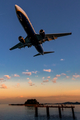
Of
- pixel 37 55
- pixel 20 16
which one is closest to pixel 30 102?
pixel 37 55

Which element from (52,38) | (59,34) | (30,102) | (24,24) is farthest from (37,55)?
(30,102)

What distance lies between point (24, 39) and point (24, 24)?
9.75 metres

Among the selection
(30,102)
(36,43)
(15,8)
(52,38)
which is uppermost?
(15,8)

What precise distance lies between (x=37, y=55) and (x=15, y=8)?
27729 mm

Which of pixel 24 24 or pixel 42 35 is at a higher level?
pixel 24 24

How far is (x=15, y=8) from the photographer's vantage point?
25594mm

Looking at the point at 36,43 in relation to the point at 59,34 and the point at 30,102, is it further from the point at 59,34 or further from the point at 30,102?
the point at 30,102

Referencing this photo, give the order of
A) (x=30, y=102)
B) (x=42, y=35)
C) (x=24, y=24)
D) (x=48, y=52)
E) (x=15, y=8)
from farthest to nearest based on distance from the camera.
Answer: (x=30, y=102) → (x=48, y=52) → (x=42, y=35) → (x=24, y=24) → (x=15, y=8)

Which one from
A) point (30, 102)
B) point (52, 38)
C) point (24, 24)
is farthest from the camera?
point (30, 102)

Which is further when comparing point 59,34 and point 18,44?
point 18,44

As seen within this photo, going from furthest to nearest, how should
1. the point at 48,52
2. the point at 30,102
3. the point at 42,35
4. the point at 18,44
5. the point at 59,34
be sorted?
the point at 30,102 → the point at 48,52 → the point at 18,44 → the point at 59,34 → the point at 42,35

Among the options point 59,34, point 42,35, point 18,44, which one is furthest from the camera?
point 18,44

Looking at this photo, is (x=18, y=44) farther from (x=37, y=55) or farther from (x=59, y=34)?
(x=59, y=34)

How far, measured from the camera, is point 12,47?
41500 millimetres
